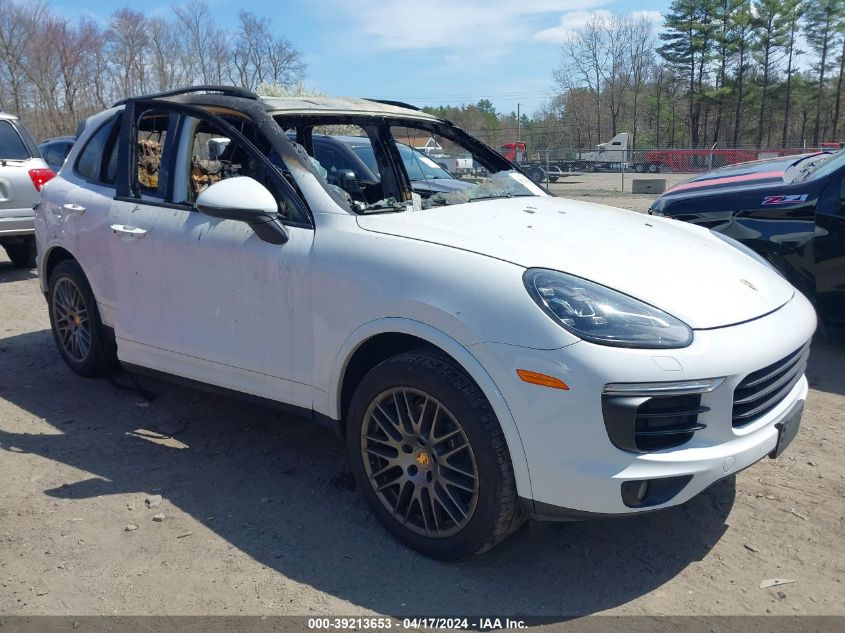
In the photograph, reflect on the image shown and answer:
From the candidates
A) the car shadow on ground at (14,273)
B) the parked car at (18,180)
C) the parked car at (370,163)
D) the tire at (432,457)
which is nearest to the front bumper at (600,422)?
the tire at (432,457)

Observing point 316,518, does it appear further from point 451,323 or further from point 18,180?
point 18,180

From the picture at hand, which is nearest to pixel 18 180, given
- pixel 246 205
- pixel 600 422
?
pixel 246 205

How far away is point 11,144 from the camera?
8.99m

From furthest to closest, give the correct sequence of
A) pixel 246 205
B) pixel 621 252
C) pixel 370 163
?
pixel 370 163, pixel 246 205, pixel 621 252

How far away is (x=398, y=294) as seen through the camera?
287cm

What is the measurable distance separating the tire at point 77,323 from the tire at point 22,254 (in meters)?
5.01

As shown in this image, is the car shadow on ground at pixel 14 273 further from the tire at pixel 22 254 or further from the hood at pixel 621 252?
the hood at pixel 621 252

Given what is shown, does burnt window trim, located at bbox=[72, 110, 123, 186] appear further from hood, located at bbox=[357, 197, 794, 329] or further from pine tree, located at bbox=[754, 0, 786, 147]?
pine tree, located at bbox=[754, 0, 786, 147]

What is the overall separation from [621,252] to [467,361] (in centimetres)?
89

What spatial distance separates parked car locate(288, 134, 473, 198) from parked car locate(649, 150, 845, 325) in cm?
233

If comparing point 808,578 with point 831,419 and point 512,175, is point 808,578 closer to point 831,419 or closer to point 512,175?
point 831,419

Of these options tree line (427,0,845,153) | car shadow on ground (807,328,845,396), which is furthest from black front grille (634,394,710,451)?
tree line (427,0,845,153)

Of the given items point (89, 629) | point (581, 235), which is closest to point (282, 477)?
point (89, 629)

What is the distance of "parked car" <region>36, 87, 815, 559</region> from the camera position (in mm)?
2506
